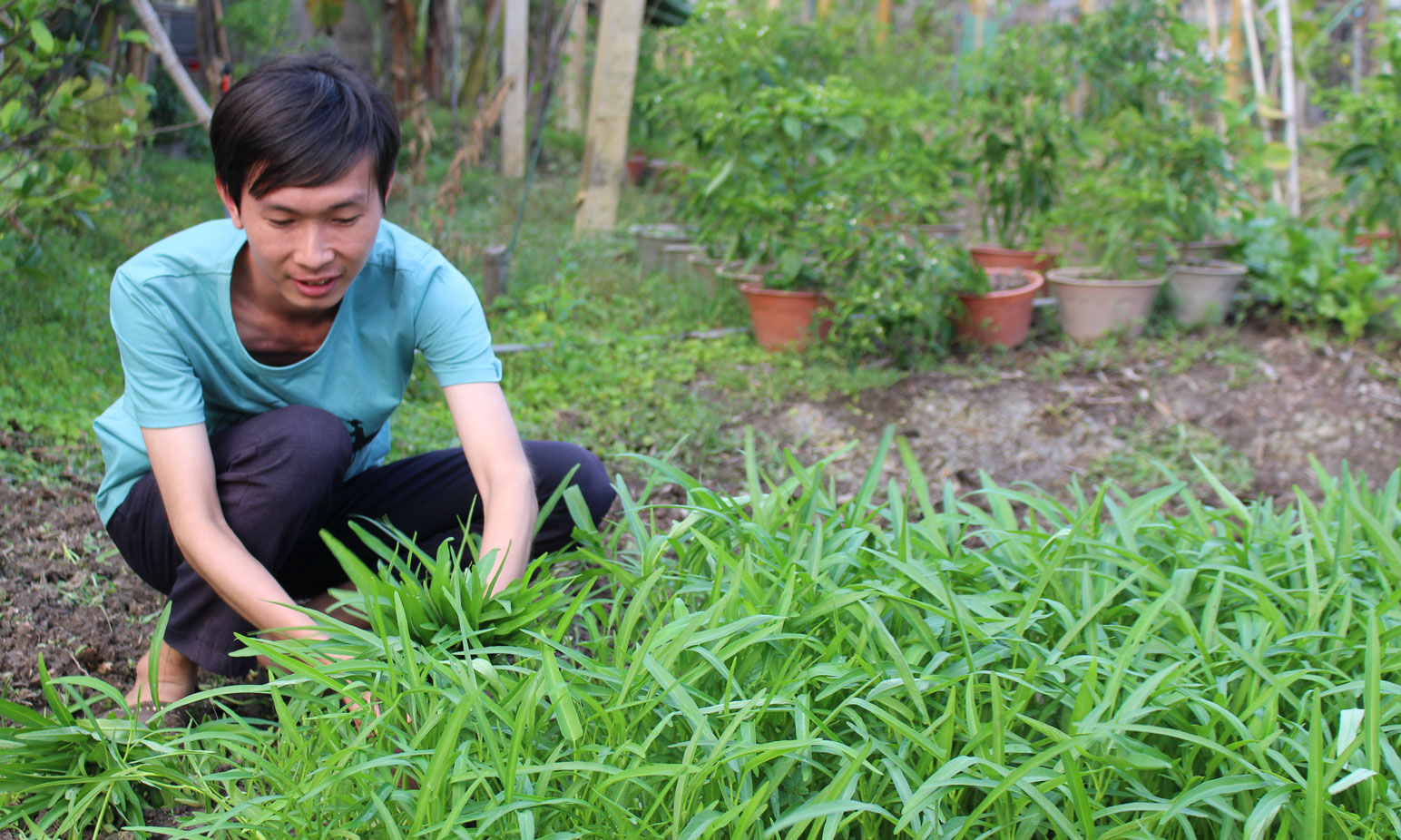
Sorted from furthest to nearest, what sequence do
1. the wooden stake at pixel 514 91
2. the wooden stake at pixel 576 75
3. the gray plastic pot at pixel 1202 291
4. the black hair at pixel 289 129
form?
the wooden stake at pixel 576 75 < the wooden stake at pixel 514 91 < the gray plastic pot at pixel 1202 291 < the black hair at pixel 289 129

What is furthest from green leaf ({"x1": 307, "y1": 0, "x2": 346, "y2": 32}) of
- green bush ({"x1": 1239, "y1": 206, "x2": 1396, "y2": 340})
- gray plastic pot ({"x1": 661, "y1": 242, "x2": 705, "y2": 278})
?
green bush ({"x1": 1239, "y1": 206, "x2": 1396, "y2": 340})

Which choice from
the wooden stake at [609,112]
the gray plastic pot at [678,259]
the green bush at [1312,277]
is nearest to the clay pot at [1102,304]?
the green bush at [1312,277]

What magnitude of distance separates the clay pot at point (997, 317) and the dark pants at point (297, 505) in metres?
2.28

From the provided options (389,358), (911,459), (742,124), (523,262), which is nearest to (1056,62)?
(742,124)

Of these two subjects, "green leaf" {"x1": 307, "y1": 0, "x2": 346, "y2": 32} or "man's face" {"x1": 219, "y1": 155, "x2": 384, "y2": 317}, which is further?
"green leaf" {"x1": 307, "y1": 0, "x2": 346, "y2": 32}

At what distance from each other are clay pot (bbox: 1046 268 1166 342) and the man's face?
3.08 m

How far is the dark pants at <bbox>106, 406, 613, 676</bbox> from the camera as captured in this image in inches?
61.4

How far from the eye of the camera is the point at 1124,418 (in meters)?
3.34

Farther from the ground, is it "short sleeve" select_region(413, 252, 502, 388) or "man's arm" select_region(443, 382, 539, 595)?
"short sleeve" select_region(413, 252, 502, 388)

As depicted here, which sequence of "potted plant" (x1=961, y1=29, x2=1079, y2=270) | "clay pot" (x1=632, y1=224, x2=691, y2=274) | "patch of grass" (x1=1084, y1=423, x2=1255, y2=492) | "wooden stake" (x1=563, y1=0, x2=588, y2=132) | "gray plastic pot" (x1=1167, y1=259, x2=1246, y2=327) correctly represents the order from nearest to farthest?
"patch of grass" (x1=1084, y1=423, x2=1255, y2=492) → "gray plastic pot" (x1=1167, y1=259, x2=1246, y2=327) → "potted plant" (x1=961, y1=29, x2=1079, y2=270) → "clay pot" (x1=632, y1=224, x2=691, y2=274) → "wooden stake" (x1=563, y1=0, x2=588, y2=132)

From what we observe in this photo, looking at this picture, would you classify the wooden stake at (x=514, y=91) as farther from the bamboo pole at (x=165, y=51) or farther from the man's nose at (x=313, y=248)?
the man's nose at (x=313, y=248)

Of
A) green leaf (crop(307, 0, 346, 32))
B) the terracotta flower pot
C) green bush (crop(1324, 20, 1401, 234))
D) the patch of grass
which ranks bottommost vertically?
the patch of grass

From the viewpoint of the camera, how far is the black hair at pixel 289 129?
1380 mm

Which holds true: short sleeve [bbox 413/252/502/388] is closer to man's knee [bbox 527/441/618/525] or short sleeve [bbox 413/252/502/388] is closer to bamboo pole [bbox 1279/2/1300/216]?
man's knee [bbox 527/441/618/525]
